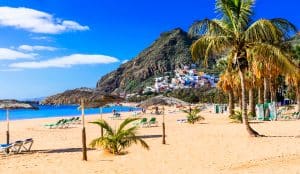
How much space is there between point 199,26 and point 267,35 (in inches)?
106

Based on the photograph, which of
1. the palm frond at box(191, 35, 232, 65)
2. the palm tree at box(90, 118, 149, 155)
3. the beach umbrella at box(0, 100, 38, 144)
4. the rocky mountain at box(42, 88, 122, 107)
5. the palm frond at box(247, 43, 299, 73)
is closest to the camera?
the palm tree at box(90, 118, 149, 155)

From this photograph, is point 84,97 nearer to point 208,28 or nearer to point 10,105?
point 10,105

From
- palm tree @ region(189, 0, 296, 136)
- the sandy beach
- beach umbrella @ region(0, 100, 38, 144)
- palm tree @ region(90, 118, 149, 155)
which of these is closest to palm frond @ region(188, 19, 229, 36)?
palm tree @ region(189, 0, 296, 136)

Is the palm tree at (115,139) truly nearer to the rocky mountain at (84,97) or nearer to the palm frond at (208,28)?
the rocky mountain at (84,97)

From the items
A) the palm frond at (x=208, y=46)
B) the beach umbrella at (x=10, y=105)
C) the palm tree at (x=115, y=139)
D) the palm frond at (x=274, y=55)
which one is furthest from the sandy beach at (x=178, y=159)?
the palm frond at (x=208, y=46)

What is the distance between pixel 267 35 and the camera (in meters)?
16.7

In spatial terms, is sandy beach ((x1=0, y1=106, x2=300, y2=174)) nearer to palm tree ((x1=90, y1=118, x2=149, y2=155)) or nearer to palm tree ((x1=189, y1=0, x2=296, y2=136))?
palm tree ((x1=90, y1=118, x2=149, y2=155))

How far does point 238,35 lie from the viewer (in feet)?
56.6

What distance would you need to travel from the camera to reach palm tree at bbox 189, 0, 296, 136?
16719mm

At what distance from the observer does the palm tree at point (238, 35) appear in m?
16.7

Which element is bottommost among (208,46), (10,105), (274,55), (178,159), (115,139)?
(178,159)

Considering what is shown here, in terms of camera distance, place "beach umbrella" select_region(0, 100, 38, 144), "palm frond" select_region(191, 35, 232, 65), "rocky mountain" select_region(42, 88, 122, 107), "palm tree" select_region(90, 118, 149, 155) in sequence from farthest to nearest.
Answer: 1. "palm frond" select_region(191, 35, 232, 65)
2. "beach umbrella" select_region(0, 100, 38, 144)
3. "rocky mountain" select_region(42, 88, 122, 107)
4. "palm tree" select_region(90, 118, 149, 155)

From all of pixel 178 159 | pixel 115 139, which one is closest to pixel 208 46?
pixel 115 139

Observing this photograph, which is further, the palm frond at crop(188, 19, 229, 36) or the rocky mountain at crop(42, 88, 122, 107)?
the palm frond at crop(188, 19, 229, 36)
